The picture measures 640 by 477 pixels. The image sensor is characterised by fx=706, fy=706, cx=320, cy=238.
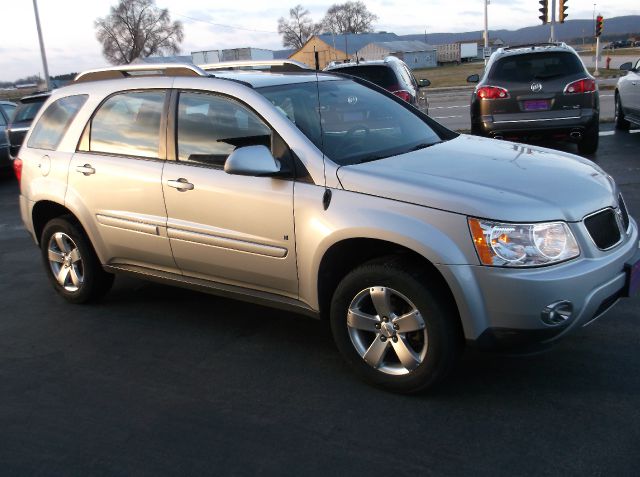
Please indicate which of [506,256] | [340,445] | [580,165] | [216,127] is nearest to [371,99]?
[216,127]

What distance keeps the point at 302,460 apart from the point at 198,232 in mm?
1799

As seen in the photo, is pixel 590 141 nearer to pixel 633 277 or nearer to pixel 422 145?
pixel 422 145

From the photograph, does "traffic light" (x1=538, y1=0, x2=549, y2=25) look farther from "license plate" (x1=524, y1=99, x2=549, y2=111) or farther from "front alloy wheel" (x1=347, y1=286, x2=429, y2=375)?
"front alloy wheel" (x1=347, y1=286, x2=429, y2=375)

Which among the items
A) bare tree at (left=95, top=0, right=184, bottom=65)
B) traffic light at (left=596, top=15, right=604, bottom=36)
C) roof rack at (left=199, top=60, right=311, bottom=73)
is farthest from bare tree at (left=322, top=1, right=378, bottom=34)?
roof rack at (left=199, top=60, right=311, bottom=73)

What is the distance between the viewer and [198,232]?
4.53 metres

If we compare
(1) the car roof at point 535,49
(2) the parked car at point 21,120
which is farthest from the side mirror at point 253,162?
(2) the parked car at point 21,120

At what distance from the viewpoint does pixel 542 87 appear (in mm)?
10180

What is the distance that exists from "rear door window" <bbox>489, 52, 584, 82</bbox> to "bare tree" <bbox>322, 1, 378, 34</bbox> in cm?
11635

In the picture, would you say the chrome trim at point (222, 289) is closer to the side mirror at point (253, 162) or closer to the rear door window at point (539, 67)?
the side mirror at point (253, 162)

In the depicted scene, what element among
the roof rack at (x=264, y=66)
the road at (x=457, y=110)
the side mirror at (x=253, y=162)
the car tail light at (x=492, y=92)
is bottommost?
the road at (x=457, y=110)

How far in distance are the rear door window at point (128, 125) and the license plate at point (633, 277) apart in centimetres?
302

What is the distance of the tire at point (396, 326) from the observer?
3592mm

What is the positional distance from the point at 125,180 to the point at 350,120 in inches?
63.5

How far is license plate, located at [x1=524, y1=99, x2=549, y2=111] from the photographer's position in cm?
1020
